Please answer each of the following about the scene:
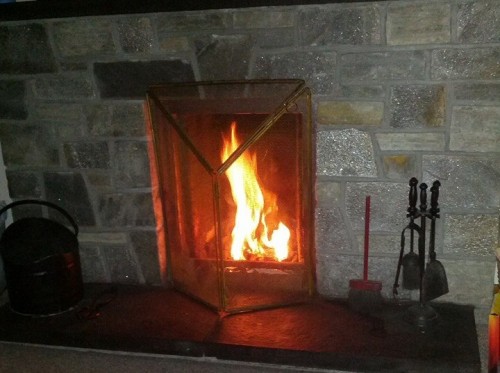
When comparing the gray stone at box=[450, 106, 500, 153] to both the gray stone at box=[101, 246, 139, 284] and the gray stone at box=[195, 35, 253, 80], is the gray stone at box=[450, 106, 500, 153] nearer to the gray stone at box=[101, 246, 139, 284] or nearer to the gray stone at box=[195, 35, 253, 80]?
the gray stone at box=[195, 35, 253, 80]

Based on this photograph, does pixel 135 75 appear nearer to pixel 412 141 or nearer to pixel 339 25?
pixel 339 25

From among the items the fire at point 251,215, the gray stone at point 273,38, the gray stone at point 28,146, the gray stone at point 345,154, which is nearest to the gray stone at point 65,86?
the gray stone at point 28,146

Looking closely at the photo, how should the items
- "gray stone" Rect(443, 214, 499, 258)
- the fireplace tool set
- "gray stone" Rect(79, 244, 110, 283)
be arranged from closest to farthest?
1. the fireplace tool set
2. "gray stone" Rect(443, 214, 499, 258)
3. "gray stone" Rect(79, 244, 110, 283)

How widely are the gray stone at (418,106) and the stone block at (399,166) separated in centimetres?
Answer: 13

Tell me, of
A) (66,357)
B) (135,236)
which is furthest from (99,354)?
(135,236)

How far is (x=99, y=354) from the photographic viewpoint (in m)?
2.16

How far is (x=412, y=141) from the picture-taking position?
206 centimetres

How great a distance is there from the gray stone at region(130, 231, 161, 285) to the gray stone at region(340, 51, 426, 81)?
1.14m

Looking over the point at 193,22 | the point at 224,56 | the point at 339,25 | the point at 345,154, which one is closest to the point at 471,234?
the point at 345,154

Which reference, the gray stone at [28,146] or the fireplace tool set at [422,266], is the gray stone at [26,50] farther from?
the fireplace tool set at [422,266]

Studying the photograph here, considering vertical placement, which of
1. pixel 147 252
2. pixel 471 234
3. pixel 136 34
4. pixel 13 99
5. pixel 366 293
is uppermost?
pixel 136 34

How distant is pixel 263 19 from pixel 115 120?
80 centimetres

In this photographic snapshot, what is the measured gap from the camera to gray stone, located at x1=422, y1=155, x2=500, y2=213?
203cm

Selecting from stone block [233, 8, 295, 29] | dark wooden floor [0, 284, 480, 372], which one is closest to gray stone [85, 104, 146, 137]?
stone block [233, 8, 295, 29]
